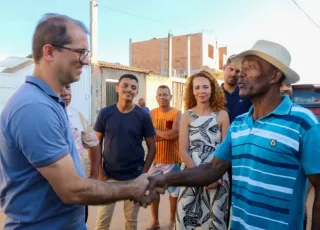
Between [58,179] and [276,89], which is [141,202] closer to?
[58,179]

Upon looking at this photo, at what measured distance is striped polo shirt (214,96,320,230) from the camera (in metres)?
1.82

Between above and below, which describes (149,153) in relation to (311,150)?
below

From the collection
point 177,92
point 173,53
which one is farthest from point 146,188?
point 173,53

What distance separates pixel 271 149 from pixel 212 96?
1.75 meters

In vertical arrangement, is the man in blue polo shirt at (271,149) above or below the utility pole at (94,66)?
below

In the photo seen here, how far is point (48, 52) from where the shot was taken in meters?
1.75

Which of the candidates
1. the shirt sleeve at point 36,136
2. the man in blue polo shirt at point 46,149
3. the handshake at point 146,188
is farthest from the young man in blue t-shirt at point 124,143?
the shirt sleeve at point 36,136

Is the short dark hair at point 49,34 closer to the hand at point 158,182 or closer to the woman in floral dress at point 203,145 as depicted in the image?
the hand at point 158,182

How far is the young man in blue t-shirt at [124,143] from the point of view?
3.74m

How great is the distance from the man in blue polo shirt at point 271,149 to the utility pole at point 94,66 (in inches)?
507

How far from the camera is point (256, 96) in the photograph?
2.09 meters

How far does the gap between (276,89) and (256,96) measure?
131mm

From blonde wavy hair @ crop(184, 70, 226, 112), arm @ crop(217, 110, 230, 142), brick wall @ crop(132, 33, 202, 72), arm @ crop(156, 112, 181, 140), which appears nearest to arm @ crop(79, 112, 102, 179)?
blonde wavy hair @ crop(184, 70, 226, 112)

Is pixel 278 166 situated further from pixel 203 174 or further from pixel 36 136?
pixel 36 136
